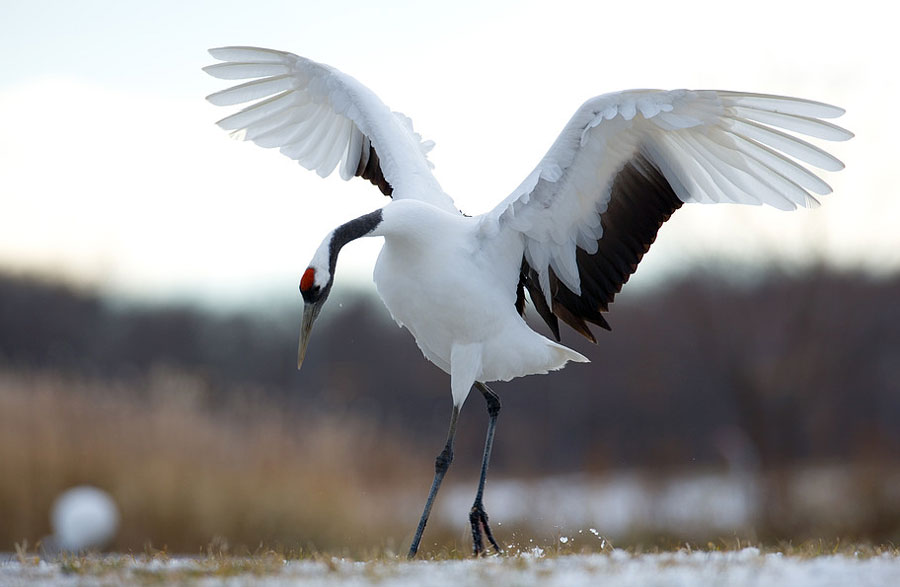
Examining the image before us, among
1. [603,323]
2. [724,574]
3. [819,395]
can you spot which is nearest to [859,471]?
[819,395]

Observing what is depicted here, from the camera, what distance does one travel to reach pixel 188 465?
1056 centimetres

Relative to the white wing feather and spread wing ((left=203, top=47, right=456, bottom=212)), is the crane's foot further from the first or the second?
spread wing ((left=203, top=47, right=456, bottom=212))

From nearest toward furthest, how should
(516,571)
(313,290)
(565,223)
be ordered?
(516,571)
(313,290)
(565,223)

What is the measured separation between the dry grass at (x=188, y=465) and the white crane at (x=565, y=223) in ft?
16.0

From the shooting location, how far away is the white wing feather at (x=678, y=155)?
511 centimetres

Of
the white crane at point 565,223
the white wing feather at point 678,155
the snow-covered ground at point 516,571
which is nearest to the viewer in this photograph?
the snow-covered ground at point 516,571

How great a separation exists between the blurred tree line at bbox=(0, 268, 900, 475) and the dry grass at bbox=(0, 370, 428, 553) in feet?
2.28

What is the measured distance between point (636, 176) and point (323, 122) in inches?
106

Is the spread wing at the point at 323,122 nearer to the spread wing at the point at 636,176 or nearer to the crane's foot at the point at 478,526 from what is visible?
the spread wing at the point at 636,176

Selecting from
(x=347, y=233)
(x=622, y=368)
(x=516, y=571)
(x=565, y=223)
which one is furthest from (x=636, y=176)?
(x=622, y=368)

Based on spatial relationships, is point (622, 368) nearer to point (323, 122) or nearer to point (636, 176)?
point (323, 122)

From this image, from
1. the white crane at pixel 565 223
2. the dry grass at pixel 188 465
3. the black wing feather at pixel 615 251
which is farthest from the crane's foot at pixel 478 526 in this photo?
the dry grass at pixel 188 465

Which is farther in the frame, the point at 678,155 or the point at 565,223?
the point at 565,223

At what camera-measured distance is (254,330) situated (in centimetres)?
3303
